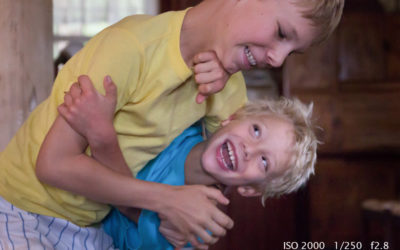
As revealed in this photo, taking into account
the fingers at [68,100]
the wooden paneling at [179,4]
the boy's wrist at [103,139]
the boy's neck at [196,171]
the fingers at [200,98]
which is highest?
the fingers at [68,100]

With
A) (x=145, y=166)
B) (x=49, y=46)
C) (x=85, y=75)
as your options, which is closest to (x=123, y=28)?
(x=85, y=75)

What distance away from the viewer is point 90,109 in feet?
4.41

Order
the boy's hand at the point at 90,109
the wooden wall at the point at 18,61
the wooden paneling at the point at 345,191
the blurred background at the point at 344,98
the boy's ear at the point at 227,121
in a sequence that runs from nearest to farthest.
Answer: the boy's hand at the point at 90,109 < the boy's ear at the point at 227,121 < the wooden wall at the point at 18,61 < the blurred background at the point at 344,98 < the wooden paneling at the point at 345,191

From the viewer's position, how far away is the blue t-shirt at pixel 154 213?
158cm

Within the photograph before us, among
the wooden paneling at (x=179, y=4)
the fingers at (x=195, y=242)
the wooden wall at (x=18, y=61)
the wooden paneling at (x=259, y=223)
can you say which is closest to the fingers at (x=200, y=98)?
the fingers at (x=195, y=242)

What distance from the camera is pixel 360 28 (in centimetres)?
495

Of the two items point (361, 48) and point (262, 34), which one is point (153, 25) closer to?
point (262, 34)

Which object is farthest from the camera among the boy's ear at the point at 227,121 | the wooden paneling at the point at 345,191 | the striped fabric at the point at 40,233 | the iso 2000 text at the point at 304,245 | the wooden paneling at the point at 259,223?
the wooden paneling at the point at 345,191

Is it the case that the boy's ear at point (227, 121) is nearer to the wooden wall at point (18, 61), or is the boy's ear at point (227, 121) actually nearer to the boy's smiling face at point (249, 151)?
the boy's smiling face at point (249, 151)

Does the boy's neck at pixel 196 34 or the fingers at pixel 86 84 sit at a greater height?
the boy's neck at pixel 196 34

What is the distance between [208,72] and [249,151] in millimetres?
289

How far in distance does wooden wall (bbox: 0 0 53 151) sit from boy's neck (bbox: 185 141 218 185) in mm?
657

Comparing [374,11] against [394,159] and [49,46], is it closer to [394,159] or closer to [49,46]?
[394,159]

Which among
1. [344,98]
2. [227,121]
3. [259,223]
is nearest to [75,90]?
[227,121]
